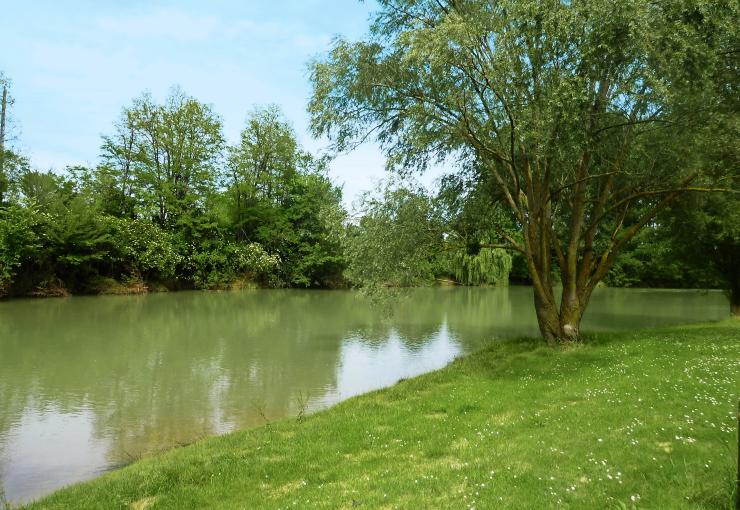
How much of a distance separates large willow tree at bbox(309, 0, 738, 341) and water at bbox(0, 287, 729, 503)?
450cm

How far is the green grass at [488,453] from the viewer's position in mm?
4422

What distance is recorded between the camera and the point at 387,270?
13.5m

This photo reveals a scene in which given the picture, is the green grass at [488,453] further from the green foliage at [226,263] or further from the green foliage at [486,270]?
the green foliage at [486,270]

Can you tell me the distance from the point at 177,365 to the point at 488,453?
12.2 metres

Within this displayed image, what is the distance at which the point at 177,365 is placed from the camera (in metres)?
15.6

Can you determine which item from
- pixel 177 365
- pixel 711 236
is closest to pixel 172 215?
pixel 177 365

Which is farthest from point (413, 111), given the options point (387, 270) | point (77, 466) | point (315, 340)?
point (315, 340)

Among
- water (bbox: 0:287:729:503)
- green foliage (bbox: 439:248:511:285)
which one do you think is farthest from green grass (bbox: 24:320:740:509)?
green foliage (bbox: 439:248:511:285)

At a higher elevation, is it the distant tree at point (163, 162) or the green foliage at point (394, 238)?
the distant tree at point (163, 162)

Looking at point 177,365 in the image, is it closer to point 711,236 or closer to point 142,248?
point 711,236

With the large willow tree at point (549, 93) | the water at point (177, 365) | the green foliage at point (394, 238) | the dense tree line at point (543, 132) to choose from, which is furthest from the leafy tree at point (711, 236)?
the green foliage at point (394, 238)

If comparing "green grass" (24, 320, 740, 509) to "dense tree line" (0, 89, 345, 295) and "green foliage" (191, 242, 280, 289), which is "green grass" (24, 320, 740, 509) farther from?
"green foliage" (191, 242, 280, 289)

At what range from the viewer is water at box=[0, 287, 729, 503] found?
944 cm

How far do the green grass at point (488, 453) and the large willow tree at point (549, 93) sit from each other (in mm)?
4579
